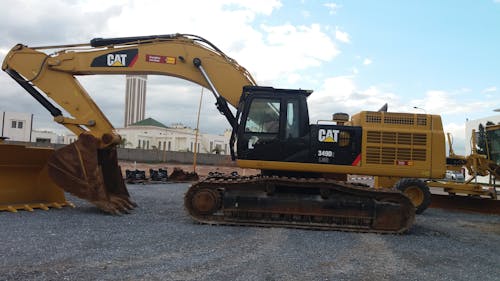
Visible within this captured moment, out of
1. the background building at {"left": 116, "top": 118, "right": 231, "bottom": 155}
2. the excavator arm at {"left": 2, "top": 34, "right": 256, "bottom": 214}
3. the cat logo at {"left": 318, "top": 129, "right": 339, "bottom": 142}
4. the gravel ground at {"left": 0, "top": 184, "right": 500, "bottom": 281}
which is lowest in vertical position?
the gravel ground at {"left": 0, "top": 184, "right": 500, "bottom": 281}

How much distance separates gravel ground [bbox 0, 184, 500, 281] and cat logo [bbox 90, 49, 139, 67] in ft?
11.2

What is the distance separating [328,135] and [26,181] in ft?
22.1

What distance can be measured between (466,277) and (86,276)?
4.52m

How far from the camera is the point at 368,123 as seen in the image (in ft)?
29.7

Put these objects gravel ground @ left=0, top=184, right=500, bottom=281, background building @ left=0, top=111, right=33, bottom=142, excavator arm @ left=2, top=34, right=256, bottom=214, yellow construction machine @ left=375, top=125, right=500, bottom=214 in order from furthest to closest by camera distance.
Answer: background building @ left=0, top=111, right=33, bottom=142
yellow construction machine @ left=375, top=125, right=500, bottom=214
excavator arm @ left=2, top=34, right=256, bottom=214
gravel ground @ left=0, top=184, right=500, bottom=281

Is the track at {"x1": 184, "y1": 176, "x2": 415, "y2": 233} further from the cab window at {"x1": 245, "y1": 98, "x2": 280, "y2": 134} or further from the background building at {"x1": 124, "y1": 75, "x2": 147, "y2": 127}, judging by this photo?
the background building at {"x1": 124, "y1": 75, "x2": 147, "y2": 127}

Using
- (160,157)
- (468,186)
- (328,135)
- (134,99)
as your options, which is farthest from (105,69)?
(134,99)

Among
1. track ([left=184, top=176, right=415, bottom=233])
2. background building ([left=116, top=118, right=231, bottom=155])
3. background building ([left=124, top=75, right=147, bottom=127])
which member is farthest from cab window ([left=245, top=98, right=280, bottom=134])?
background building ([left=124, top=75, right=147, bottom=127])

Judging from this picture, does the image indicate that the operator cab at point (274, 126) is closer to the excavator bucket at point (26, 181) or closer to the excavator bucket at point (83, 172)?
the excavator bucket at point (83, 172)

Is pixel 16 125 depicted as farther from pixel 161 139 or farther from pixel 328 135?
pixel 328 135

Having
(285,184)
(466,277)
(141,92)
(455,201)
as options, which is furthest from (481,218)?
(141,92)

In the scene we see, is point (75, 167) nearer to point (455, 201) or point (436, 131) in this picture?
point (436, 131)

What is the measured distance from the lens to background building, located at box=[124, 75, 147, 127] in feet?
443

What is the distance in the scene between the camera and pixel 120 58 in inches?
388
